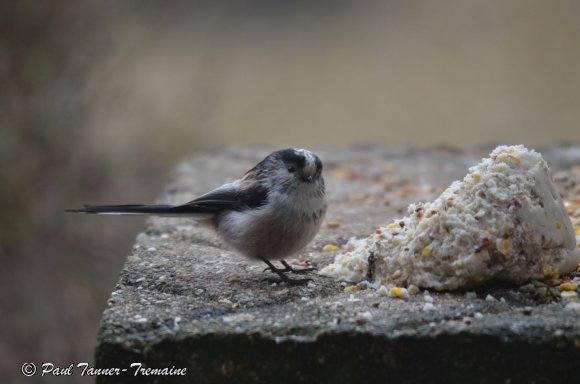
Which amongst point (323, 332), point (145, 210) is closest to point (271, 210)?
point (145, 210)

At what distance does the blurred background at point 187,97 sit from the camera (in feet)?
22.8

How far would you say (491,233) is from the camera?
131 inches

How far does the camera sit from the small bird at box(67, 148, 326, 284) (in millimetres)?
3875

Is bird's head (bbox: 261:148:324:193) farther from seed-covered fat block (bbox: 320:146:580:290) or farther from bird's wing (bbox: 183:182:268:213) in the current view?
seed-covered fat block (bbox: 320:146:580:290)

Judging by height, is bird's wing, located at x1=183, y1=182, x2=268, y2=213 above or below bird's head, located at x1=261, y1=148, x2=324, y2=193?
below

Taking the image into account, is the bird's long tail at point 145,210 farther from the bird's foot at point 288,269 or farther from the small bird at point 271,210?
the bird's foot at point 288,269

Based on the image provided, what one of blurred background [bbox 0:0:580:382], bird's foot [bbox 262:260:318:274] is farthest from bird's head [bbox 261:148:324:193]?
blurred background [bbox 0:0:580:382]

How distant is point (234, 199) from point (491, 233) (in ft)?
4.65

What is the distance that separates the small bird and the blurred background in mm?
3222

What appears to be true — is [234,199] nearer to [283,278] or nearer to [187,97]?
[283,278]

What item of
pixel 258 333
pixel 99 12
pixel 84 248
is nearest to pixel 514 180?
pixel 258 333

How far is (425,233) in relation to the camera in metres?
3.46

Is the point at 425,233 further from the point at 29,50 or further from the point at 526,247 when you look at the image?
the point at 29,50

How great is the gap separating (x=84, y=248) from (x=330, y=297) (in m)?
4.24
